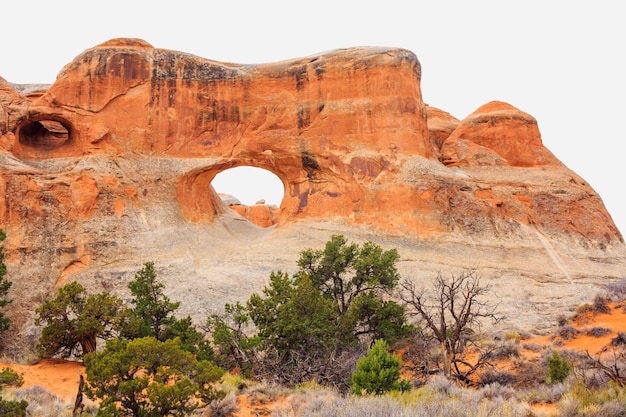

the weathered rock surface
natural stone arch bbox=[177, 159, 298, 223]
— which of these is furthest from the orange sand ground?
natural stone arch bbox=[177, 159, 298, 223]

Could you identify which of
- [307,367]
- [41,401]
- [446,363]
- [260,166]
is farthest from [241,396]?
[260,166]

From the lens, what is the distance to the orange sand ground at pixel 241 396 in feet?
42.1

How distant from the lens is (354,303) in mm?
18547

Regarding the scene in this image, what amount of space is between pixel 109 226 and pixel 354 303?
13.1m

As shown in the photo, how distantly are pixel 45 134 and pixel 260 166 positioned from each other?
39.0 feet

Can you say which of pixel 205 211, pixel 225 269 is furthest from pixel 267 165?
pixel 225 269

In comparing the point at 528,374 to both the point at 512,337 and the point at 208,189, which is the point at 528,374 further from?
the point at 208,189

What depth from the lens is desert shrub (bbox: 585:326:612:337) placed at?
18.3 meters

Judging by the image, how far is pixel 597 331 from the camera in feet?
60.5

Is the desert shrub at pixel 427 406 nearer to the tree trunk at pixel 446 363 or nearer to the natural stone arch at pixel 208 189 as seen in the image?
the tree trunk at pixel 446 363

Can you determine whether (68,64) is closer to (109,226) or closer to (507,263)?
(109,226)

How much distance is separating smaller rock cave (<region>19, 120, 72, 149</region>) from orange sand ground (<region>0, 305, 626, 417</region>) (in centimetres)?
1514

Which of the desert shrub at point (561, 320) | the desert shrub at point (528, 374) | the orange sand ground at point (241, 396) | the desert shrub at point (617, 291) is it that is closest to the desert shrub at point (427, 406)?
the orange sand ground at point (241, 396)

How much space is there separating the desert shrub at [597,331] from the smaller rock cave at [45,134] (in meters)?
25.4
